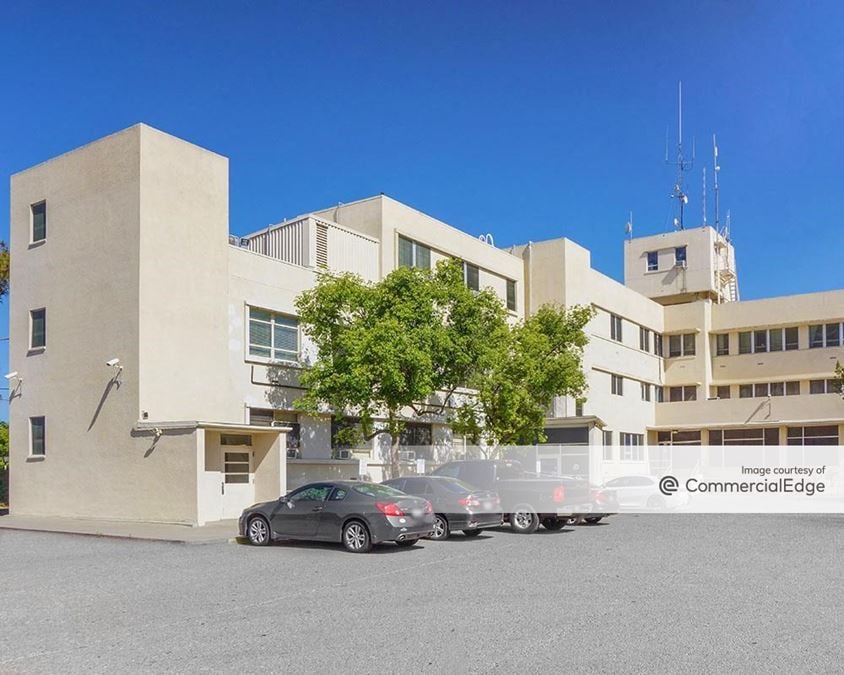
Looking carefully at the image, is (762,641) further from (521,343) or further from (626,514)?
(521,343)

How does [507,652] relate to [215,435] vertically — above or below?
below

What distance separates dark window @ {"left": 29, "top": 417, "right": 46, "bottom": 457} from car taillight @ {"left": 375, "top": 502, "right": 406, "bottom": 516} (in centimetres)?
1353

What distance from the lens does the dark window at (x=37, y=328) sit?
26.6 metres

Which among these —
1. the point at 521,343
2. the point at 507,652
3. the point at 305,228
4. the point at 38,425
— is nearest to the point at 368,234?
the point at 305,228

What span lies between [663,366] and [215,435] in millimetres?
35567

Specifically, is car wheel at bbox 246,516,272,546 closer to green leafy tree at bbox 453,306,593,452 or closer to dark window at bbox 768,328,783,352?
green leafy tree at bbox 453,306,593,452

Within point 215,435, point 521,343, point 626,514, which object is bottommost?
point 626,514

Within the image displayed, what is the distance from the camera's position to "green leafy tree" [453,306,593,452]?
29625 mm

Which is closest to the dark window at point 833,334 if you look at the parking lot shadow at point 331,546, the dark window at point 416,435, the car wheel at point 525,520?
the dark window at point 416,435

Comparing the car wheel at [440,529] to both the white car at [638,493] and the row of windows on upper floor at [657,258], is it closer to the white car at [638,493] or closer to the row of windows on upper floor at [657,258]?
the white car at [638,493]

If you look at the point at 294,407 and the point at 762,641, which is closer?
the point at 762,641

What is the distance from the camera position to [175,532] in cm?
2053

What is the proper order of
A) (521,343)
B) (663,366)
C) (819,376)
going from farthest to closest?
(663,366) < (819,376) < (521,343)

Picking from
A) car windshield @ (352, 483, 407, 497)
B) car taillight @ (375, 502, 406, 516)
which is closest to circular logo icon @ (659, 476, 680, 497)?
car windshield @ (352, 483, 407, 497)
